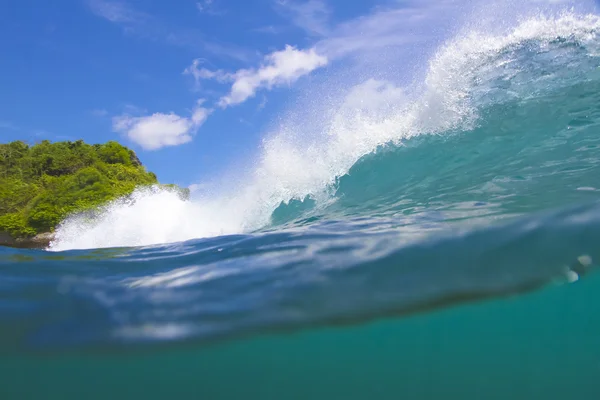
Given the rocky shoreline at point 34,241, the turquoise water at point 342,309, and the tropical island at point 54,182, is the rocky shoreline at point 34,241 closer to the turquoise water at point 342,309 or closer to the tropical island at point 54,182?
the tropical island at point 54,182

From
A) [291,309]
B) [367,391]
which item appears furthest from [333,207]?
[367,391]

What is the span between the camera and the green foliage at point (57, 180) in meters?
24.1

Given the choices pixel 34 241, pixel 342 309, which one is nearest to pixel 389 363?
pixel 342 309

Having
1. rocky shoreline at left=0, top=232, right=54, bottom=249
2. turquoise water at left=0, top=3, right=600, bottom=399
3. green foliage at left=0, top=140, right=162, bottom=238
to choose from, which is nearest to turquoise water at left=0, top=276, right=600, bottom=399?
turquoise water at left=0, top=3, right=600, bottom=399

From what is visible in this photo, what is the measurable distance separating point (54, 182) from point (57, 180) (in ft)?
3.99

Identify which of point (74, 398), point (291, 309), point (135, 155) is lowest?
point (74, 398)

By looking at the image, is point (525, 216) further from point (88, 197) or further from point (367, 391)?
point (88, 197)

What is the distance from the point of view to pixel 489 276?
270cm

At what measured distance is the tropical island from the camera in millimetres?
24031

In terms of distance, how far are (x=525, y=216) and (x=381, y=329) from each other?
1.76 m

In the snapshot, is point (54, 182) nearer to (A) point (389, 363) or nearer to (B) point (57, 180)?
(B) point (57, 180)

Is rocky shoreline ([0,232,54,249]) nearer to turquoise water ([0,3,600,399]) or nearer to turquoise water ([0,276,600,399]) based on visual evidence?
turquoise water ([0,3,600,399])

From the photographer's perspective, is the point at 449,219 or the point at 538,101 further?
the point at 538,101

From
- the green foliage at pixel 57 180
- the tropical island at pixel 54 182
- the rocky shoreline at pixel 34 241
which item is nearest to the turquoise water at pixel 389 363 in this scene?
the tropical island at pixel 54 182
